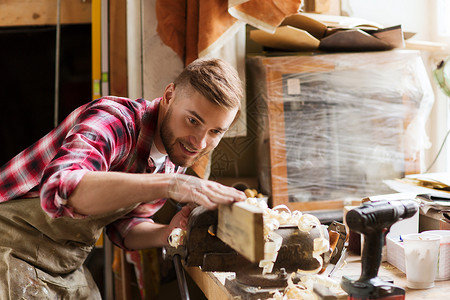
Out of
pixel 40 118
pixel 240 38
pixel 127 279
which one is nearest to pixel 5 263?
pixel 127 279

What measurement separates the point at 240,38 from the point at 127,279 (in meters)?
1.27

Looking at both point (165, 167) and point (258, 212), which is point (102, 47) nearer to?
point (165, 167)

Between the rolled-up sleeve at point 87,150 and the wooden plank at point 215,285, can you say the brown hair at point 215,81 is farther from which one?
the wooden plank at point 215,285

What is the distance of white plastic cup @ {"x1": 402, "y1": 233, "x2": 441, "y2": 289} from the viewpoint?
1263mm

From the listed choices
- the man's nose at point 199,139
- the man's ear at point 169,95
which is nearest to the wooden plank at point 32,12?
the man's ear at point 169,95

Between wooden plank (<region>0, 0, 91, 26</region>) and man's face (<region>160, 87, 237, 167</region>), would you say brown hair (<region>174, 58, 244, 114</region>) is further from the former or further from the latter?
wooden plank (<region>0, 0, 91, 26</region>)

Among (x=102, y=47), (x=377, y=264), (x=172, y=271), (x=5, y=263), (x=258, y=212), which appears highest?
(x=102, y=47)

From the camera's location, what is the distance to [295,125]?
6.93ft

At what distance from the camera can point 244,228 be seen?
2.90 feet

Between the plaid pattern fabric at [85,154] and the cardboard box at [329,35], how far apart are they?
775mm

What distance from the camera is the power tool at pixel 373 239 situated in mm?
965

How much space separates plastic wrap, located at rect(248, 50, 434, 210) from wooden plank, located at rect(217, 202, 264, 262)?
114 centimetres

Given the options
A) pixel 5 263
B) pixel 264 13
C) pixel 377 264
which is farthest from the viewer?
pixel 264 13

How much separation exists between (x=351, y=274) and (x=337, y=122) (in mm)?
898
